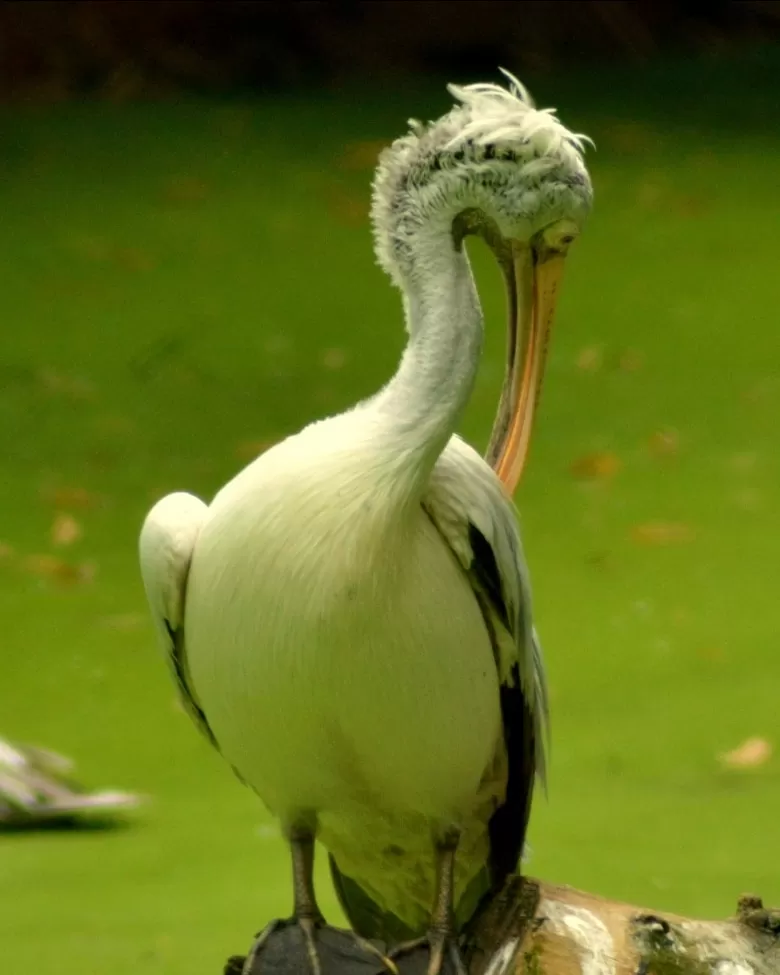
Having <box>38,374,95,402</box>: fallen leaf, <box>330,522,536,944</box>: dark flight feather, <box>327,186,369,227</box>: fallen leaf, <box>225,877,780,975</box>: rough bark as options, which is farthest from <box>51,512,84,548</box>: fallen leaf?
<box>225,877,780,975</box>: rough bark

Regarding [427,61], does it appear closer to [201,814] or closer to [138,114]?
[138,114]

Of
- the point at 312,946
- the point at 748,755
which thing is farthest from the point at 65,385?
the point at 312,946

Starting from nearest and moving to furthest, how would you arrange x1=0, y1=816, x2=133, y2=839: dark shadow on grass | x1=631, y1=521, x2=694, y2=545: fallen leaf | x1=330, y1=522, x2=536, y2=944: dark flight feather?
1. x1=330, y1=522, x2=536, y2=944: dark flight feather
2. x1=0, y1=816, x2=133, y2=839: dark shadow on grass
3. x1=631, y1=521, x2=694, y2=545: fallen leaf

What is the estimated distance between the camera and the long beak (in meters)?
2.57

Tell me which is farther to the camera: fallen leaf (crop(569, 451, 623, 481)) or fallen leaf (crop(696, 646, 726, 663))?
fallen leaf (crop(569, 451, 623, 481))

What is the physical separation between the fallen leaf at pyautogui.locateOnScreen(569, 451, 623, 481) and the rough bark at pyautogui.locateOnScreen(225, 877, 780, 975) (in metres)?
3.36

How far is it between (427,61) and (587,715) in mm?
5191

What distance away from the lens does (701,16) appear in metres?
9.52

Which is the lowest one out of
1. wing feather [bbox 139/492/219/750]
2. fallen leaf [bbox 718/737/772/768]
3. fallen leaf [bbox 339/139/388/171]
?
wing feather [bbox 139/492/219/750]

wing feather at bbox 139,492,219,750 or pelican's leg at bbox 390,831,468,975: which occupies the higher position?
wing feather at bbox 139,492,219,750

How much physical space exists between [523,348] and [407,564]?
39 cm

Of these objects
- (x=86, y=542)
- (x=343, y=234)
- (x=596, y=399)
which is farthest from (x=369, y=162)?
(x=86, y=542)

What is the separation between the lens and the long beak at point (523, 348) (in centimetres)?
257

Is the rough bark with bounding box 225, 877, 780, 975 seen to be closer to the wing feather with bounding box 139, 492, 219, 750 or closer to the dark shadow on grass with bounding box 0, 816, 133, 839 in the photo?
the wing feather with bounding box 139, 492, 219, 750
